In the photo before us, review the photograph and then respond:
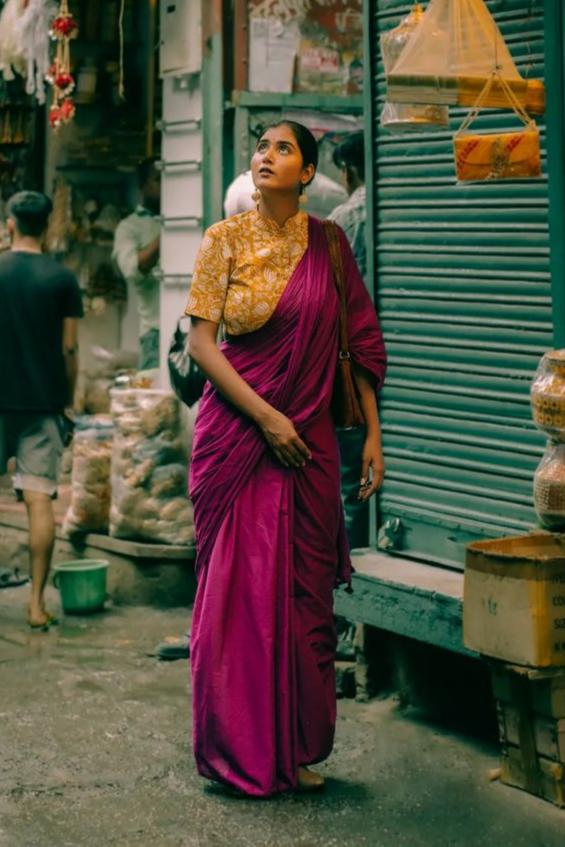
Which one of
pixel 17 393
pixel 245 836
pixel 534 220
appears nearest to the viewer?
pixel 245 836

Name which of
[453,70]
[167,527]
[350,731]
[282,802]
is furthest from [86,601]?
[453,70]

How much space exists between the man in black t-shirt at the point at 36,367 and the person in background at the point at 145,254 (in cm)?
173

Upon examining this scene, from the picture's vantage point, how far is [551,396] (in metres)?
5.18

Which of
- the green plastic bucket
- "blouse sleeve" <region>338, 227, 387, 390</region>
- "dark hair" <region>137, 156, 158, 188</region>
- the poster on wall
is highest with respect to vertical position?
the poster on wall

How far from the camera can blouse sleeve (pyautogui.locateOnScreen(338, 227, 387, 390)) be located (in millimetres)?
5578

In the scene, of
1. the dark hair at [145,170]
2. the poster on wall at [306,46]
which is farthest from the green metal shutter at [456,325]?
the dark hair at [145,170]

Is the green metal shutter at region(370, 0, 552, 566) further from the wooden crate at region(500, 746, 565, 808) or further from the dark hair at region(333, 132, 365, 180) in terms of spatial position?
the wooden crate at region(500, 746, 565, 808)

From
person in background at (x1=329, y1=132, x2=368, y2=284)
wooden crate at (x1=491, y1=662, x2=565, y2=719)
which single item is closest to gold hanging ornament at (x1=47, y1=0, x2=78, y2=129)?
person in background at (x1=329, y1=132, x2=368, y2=284)

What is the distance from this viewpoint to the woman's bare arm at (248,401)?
17.5 feet

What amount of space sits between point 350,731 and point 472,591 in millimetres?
1187

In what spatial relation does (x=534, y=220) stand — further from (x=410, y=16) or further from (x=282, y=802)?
(x=282, y=802)

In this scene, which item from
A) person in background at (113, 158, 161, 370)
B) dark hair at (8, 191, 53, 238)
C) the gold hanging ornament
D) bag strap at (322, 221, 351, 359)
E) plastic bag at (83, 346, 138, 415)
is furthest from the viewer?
plastic bag at (83, 346, 138, 415)

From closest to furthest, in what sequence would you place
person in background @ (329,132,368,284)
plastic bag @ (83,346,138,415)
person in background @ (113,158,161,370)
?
person in background @ (329,132,368,284), person in background @ (113,158,161,370), plastic bag @ (83,346,138,415)

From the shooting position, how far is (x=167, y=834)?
5.05 meters
